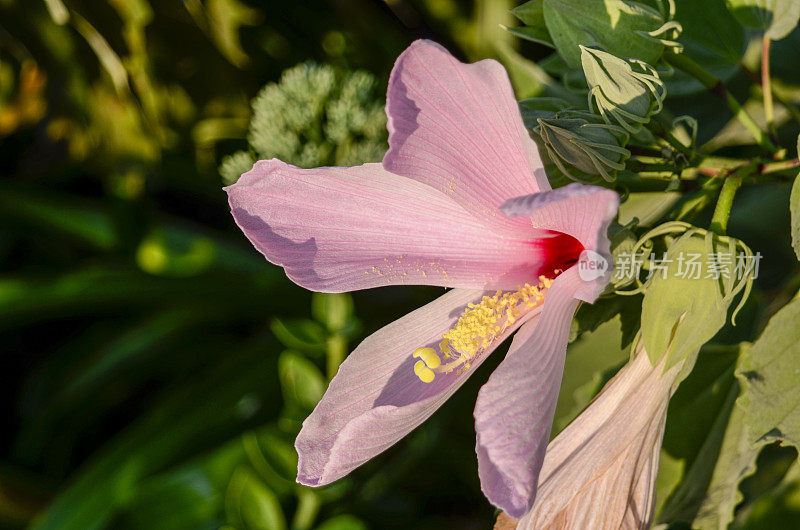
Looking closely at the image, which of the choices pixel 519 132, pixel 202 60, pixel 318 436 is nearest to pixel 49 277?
pixel 202 60

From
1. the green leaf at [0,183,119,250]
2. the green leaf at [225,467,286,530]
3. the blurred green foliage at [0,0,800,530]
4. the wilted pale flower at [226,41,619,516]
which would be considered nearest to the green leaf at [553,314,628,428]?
the blurred green foliage at [0,0,800,530]

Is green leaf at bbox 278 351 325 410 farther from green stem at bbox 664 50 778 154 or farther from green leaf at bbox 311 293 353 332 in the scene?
green stem at bbox 664 50 778 154

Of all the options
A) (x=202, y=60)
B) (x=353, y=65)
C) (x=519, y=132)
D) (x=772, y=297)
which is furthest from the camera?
(x=202, y=60)

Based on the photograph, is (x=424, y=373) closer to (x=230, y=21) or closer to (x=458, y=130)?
(x=458, y=130)

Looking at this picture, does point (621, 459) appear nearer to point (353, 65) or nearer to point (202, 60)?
point (353, 65)

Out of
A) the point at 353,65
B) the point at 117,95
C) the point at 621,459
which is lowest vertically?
the point at 117,95

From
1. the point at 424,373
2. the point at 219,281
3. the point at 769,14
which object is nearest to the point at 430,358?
the point at 424,373
